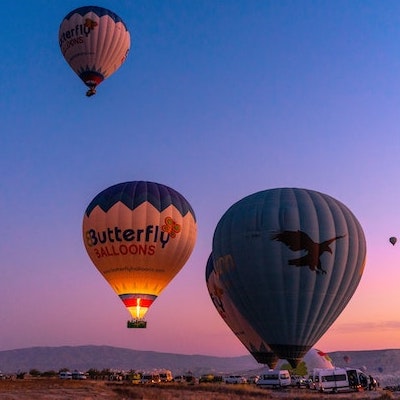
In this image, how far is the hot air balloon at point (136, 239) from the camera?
4434 cm

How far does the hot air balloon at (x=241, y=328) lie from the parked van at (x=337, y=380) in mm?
8563

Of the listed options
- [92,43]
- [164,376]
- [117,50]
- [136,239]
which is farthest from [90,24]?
[164,376]

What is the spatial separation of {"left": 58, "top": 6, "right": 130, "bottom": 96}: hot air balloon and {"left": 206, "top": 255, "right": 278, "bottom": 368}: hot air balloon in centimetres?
1952

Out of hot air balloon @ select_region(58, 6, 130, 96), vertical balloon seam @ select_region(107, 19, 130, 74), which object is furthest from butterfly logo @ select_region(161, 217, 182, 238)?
vertical balloon seam @ select_region(107, 19, 130, 74)

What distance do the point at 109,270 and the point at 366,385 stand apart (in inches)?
798

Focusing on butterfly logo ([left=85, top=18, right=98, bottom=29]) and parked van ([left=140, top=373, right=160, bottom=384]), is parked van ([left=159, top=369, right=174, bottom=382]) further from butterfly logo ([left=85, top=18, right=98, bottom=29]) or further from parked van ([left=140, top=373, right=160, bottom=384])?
butterfly logo ([left=85, top=18, right=98, bottom=29])

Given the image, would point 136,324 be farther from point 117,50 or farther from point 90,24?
point 90,24

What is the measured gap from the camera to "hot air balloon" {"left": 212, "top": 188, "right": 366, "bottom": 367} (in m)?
36.4

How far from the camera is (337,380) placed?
3784 cm

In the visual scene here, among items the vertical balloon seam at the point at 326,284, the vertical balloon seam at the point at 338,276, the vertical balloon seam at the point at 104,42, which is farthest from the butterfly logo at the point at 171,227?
the vertical balloon seam at the point at 104,42

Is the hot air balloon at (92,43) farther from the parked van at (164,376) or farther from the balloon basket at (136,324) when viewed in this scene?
the parked van at (164,376)

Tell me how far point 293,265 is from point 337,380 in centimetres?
822

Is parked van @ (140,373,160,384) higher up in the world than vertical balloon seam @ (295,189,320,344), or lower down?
lower down

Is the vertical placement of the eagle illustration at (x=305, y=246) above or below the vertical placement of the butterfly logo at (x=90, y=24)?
below
